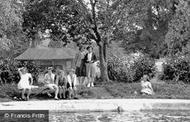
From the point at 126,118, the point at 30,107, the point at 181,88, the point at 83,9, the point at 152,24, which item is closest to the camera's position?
the point at 126,118

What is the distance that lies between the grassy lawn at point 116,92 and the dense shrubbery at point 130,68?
361cm

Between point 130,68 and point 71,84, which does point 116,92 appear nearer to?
point 71,84

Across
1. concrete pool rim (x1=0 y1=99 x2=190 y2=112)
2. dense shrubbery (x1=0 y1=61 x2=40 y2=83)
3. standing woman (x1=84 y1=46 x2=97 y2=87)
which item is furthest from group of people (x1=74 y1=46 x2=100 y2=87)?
concrete pool rim (x1=0 y1=99 x2=190 y2=112)

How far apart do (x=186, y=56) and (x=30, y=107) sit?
1220 centimetres

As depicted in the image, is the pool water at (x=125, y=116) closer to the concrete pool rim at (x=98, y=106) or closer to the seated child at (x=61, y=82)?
the concrete pool rim at (x=98, y=106)

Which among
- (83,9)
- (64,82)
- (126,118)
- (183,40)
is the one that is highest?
(83,9)

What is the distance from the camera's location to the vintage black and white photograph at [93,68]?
1294cm

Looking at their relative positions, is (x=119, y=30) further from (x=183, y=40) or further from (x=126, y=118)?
(x=126, y=118)

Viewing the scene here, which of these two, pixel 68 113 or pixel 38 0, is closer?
pixel 68 113

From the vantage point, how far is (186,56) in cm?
2189

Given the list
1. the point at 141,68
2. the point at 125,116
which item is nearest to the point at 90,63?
the point at 141,68

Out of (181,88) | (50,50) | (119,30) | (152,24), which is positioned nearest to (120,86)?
(181,88)

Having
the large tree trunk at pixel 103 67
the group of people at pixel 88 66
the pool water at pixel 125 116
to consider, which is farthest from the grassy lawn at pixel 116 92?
the pool water at pixel 125 116

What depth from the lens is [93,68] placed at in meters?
19.0
